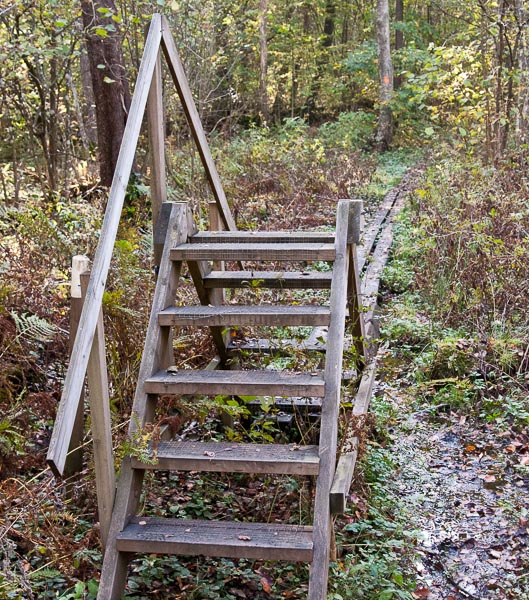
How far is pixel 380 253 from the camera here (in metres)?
9.98

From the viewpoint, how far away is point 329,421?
3.94m

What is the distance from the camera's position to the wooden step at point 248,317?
4.37 meters

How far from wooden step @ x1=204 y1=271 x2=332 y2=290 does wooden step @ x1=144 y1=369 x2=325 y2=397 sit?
3.38 ft

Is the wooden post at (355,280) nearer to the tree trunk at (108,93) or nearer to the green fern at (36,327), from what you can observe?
the green fern at (36,327)

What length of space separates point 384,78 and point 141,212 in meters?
16.0

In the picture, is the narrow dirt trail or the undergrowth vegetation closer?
the narrow dirt trail

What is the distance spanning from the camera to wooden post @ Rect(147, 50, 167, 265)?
4.74m

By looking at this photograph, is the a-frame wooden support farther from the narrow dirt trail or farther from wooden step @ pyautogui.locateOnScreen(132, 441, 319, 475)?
the narrow dirt trail

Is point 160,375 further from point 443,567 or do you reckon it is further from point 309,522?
point 443,567

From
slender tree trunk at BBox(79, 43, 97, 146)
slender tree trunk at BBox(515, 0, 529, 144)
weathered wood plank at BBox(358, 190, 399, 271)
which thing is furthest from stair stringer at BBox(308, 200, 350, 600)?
slender tree trunk at BBox(79, 43, 97, 146)

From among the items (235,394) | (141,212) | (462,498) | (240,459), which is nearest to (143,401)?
(235,394)

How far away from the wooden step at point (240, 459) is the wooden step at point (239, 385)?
323mm

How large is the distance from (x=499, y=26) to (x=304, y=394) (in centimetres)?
1069

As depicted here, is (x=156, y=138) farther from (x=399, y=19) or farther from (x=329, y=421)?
(x=399, y=19)
